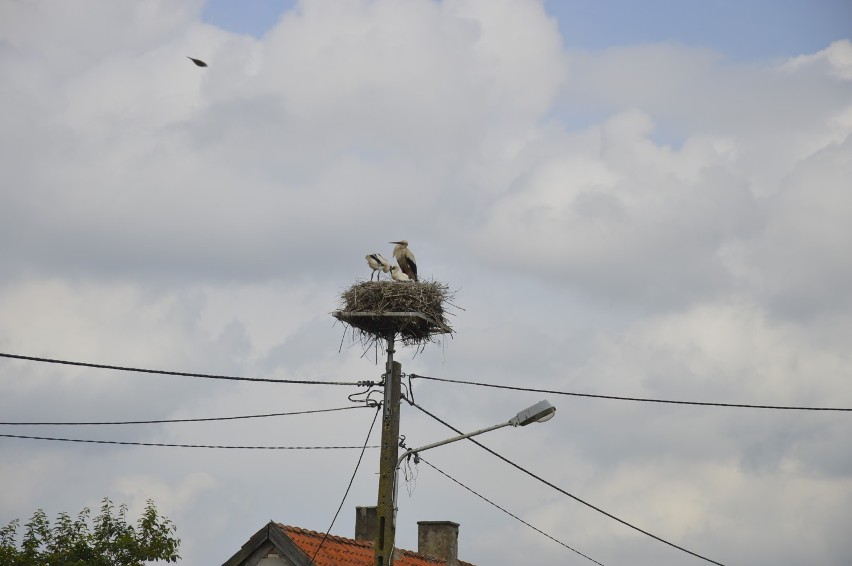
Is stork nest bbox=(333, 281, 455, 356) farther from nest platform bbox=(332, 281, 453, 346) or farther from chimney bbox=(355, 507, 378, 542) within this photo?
chimney bbox=(355, 507, 378, 542)

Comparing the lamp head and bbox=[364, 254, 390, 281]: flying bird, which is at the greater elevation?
bbox=[364, 254, 390, 281]: flying bird

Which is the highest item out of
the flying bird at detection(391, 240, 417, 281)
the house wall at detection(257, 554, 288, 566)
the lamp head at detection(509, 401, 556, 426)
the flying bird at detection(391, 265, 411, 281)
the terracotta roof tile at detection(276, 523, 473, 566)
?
the flying bird at detection(391, 240, 417, 281)

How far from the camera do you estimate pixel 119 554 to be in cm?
2847

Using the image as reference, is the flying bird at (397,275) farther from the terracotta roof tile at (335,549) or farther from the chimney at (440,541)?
the chimney at (440,541)

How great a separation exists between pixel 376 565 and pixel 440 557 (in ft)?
29.8

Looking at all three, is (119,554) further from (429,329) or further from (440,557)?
(429,329)

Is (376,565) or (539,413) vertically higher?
(539,413)

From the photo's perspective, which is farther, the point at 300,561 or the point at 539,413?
the point at 300,561

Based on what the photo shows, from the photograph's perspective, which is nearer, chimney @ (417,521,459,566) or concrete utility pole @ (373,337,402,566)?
concrete utility pole @ (373,337,402,566)

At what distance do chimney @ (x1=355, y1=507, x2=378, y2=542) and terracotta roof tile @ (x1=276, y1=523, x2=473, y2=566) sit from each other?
72 cm

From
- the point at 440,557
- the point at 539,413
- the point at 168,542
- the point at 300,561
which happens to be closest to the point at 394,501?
the point at 539,413

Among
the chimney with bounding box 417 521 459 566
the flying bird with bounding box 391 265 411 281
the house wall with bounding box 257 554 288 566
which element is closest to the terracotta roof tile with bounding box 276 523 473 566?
the house wall with bounding box 257 554 288 566

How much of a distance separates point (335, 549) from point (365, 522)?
2.78m

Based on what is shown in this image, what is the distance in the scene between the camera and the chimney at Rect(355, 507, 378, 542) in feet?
86.8
